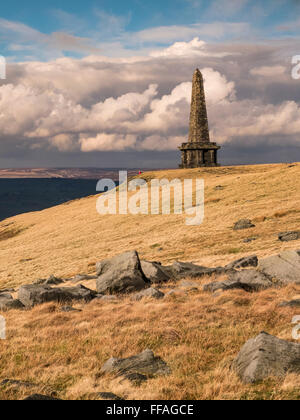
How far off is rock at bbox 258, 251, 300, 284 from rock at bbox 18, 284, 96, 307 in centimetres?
855

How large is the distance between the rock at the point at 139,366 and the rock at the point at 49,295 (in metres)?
7.63

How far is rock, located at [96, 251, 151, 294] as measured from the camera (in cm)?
1762

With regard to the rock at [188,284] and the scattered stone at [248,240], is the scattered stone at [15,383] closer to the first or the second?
the rock at [188,284]

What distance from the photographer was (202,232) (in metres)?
32.8

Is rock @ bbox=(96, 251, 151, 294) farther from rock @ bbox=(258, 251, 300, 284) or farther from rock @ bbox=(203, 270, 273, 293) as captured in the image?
rock @ bbox=(258, 251, 300, 284)

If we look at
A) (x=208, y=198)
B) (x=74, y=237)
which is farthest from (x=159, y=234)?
(x=208, y=198)

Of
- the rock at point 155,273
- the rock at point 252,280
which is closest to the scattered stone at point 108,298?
the rock at point 155,273

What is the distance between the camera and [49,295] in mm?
16094

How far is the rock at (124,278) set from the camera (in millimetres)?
17625

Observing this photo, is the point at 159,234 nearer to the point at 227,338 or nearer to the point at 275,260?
the point at 275,260

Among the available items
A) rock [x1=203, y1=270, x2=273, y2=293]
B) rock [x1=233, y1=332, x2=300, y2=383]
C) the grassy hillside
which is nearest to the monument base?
the grassy hillside

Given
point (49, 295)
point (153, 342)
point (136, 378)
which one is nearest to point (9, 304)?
point (49, 295)
